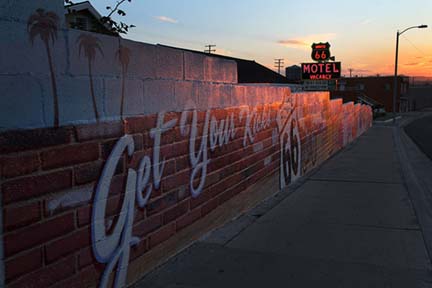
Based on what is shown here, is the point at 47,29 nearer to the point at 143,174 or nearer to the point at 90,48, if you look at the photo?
the point at 90,48

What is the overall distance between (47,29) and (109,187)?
125 centimetres

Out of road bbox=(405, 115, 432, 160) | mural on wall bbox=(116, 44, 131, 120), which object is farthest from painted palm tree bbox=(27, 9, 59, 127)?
road bbox=(405, 115, 432, 160)

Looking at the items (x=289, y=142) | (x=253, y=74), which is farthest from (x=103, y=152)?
(x=253, y=74)

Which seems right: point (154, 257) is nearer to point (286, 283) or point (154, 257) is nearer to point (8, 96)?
point (286, 283)

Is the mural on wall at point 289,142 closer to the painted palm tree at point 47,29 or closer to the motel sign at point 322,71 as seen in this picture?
the painted palm tree at point 47,29

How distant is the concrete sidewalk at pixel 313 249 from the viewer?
13.7 feet

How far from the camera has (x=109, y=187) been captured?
3.47 m

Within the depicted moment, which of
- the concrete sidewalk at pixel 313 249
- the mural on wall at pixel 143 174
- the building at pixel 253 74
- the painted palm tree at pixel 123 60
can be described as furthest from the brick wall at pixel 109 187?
the building at pixel 253 74

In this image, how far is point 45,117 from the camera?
9.16 ft

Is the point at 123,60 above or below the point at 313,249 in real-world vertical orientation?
above

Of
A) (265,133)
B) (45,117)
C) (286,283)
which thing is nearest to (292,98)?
(265,133)

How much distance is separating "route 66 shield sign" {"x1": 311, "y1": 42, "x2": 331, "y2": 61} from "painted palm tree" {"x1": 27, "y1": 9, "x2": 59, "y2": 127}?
17.1 m

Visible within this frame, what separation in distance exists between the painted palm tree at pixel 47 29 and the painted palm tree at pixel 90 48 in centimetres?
25

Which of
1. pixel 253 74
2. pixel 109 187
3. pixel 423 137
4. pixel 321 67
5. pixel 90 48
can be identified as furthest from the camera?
pixel 253 74
